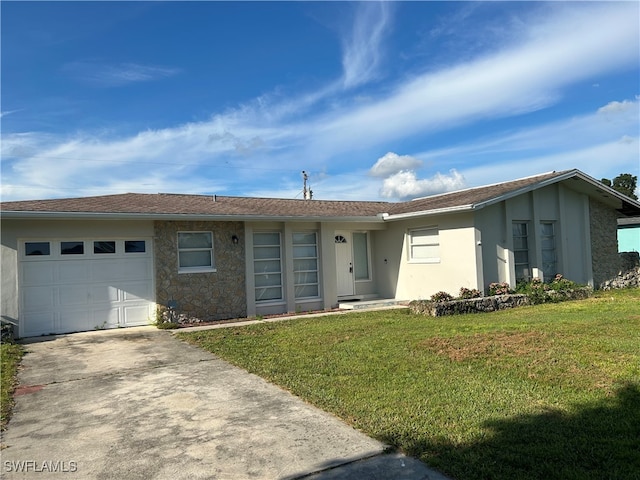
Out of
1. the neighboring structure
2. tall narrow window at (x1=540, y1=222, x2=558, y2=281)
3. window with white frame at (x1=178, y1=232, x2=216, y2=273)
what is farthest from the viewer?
the neighboring structure

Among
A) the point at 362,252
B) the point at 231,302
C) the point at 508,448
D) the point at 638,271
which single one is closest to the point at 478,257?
the point at 362,252

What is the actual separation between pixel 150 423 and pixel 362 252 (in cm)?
1183

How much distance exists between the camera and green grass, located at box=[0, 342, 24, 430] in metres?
5.38

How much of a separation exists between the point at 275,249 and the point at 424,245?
4675mm

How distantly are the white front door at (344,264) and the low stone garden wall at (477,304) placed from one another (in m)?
3.31

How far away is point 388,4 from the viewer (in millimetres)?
11211

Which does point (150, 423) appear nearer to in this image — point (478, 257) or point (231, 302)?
point (231, 302)

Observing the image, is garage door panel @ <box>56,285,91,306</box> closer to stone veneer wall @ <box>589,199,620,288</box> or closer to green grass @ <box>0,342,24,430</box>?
green grass @ <box>0,342,24,430</box>

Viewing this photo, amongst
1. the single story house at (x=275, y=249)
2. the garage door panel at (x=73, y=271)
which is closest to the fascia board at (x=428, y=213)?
the single story house at (x=275, y=249)

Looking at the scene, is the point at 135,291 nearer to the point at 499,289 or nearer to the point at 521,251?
the point at 499,289

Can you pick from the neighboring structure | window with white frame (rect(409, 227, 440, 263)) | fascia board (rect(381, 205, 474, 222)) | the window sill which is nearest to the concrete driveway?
the window sill

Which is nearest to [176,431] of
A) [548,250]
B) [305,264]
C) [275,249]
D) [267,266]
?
[267,266]

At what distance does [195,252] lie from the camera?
1260cm

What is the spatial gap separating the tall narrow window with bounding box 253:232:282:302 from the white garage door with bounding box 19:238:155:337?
9.48 ft
